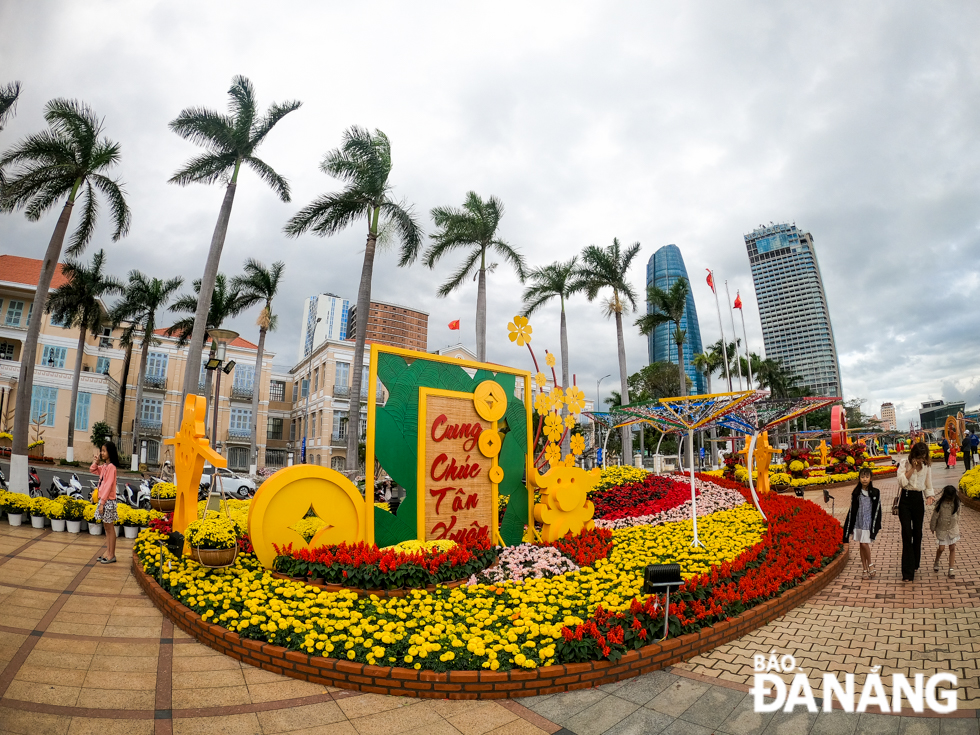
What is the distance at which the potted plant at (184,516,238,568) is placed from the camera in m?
6.32

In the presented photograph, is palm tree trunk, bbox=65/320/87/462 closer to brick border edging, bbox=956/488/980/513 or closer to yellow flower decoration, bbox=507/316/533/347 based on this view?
yellow flower decoration, bbox=507/316/533/347

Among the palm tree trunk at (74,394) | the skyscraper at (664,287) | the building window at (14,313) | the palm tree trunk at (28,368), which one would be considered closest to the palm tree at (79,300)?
the palm tree trunk at (74,394)

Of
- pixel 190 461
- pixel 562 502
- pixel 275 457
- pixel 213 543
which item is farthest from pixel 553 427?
pixel 275 457

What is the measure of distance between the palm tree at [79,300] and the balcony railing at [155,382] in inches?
356

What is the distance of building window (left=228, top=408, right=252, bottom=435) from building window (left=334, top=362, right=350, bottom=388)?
28.0ft

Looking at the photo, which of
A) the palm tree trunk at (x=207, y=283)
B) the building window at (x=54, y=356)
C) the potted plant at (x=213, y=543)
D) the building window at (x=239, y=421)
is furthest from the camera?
the building window at (x=239, y=421)

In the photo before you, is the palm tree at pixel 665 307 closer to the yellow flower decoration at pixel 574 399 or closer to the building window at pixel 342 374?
the yellow flower decoration at pixel 574 399

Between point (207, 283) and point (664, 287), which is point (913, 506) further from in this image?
point (664, 287)

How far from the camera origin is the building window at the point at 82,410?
3184 centimetres

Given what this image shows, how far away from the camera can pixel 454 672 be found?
13.3 feet

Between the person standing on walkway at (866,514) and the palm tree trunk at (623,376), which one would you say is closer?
the person standing on walkway at (866,514)

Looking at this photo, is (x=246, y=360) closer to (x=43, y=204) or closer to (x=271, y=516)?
(x=43, y=204)

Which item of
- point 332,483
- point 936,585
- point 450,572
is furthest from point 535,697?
point 936,585

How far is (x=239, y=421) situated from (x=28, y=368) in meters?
27.0
